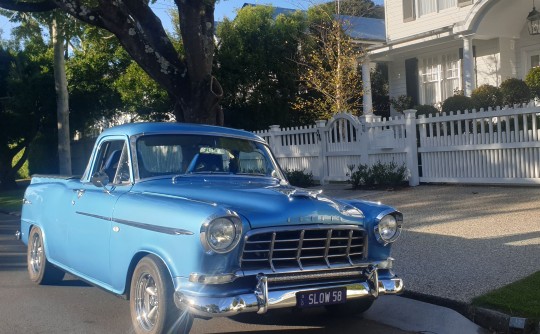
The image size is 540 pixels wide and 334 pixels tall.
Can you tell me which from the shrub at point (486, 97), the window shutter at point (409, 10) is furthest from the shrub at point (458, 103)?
the window shutter at point (409, 10)

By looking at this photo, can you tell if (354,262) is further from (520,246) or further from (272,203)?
(520,246)

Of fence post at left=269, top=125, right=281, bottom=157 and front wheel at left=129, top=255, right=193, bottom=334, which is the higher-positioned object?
fence post at left=269, top=125, right=281, bottom=157

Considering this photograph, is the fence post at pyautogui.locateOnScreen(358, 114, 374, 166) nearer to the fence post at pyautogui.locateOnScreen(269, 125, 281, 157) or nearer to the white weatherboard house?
the fence post at pyautogui.locateOnScreen(269, 125, 281, 157)

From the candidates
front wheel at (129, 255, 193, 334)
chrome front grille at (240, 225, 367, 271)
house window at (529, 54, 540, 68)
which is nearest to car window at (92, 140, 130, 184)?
front wheel at (129, 255, 193, 334)

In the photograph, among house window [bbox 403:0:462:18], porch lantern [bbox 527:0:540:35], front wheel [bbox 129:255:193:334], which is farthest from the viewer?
house window [bbox 403:0:462:18]

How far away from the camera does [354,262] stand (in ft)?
18.7

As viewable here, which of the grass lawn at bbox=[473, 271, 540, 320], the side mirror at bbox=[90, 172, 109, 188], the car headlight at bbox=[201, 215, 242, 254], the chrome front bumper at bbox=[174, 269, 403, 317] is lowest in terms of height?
the grass lawn at bbox=[473, 271, 540, 320]

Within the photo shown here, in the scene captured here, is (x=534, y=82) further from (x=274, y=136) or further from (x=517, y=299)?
(x=517, y=299)

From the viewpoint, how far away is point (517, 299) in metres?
6.48

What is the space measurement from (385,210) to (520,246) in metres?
3.86

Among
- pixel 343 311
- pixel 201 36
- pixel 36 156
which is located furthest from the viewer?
pixel 36 156

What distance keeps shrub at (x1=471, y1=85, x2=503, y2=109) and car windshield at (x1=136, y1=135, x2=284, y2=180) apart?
11.1 metres

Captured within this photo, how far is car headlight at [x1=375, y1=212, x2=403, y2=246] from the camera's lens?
5846mm

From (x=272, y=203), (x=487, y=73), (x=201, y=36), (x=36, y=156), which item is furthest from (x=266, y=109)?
(x=272, y=203)
